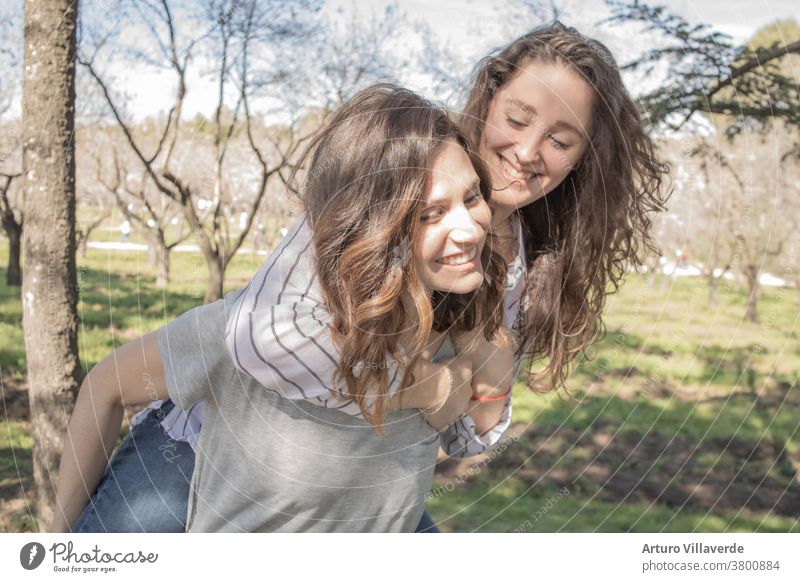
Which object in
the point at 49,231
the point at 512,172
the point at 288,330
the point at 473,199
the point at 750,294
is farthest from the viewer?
the point at 750,294

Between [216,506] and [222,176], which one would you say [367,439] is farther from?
[222,176]

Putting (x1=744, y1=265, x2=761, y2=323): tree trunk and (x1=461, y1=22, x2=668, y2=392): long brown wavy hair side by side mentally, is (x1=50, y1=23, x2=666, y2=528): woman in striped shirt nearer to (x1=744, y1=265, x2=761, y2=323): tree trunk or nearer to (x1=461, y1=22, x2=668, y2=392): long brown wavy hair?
(x1=461, y1=22, x2=668, y2=392): long brown wavy hair

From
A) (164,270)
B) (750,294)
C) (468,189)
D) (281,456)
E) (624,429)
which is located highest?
(468,189)

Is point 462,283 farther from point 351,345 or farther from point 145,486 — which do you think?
point 145,486

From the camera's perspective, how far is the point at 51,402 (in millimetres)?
1393

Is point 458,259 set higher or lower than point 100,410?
higher

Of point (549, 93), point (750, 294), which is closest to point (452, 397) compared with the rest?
point (549, 93)

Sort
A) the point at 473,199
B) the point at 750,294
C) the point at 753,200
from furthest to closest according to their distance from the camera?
the point at 753,200 → the point at 750,294 → the point at 473,199

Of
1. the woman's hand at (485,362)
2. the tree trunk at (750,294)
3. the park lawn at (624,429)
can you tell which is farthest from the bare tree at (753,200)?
the woman's hand at (485,362)

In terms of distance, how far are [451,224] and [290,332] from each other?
212mm

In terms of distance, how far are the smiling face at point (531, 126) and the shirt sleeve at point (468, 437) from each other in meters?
0.27

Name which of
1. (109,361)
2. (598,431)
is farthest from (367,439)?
(598,431)

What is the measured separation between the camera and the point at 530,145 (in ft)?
3.31
